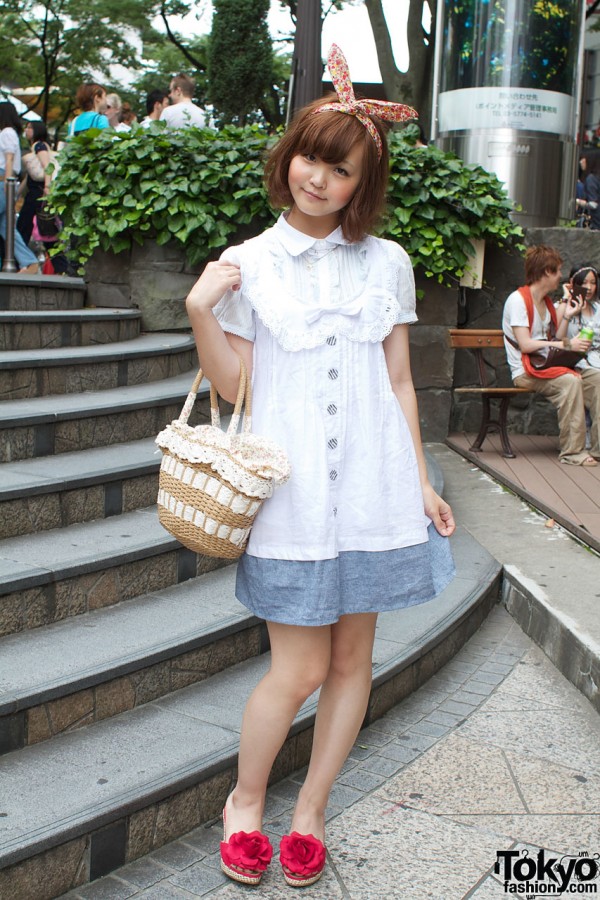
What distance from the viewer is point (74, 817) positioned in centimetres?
257

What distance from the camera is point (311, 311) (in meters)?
2.50

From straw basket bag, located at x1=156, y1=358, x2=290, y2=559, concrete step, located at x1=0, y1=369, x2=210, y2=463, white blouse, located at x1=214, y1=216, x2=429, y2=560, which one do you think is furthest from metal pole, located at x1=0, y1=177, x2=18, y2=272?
straw basket bag, located at x1=156, y1=358, x2=290, y2=559

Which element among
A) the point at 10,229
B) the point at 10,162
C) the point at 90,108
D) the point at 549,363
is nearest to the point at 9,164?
the point at 10,162

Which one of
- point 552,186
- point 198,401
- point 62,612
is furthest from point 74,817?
point 552,186

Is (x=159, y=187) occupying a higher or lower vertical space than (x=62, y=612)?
higher

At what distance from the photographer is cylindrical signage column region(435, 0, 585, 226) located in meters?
9.23

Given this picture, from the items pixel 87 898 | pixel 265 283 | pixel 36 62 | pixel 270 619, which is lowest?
pixel 87 898

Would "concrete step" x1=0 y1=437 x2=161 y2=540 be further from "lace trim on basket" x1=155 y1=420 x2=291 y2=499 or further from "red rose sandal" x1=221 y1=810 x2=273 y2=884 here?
"red rose sandal" x1=221 y1=810 x2=273 y2=884

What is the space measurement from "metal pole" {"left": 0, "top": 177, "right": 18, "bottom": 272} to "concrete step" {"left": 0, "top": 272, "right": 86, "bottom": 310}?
193 cm

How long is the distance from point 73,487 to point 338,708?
6.00ft

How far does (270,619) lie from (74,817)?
0.70m

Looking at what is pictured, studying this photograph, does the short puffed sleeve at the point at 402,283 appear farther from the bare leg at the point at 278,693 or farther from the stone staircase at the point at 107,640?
the stone staircase at the point at 107,640

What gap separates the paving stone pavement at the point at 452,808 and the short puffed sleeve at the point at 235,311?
1.43m

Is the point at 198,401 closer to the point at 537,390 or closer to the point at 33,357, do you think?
the point at 33,357
